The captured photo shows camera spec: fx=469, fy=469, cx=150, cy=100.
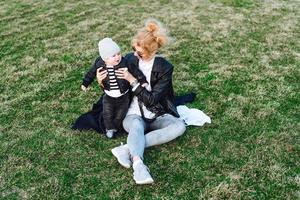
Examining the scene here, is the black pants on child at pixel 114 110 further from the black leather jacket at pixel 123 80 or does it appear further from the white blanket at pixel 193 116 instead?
the white blanket at pixel 193 116

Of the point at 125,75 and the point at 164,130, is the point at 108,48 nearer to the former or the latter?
the point at 125,75

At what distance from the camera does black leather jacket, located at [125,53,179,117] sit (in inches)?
301

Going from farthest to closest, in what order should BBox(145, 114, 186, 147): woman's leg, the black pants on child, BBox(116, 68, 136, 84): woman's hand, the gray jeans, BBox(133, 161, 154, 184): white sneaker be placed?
the black pants on child, BBox(145, 114, 186, 147): woman's leg, BBox(116, 68, 136, 84): woman's hand, the gray jeans, BBox(133, 161, 154, 184): white sneaker

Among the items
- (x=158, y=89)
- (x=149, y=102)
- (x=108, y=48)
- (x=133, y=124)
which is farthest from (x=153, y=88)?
(x=108, y=48)

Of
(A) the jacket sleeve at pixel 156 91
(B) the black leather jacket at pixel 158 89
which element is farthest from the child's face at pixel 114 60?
(A) the jacket sleeve at pixel 156 91

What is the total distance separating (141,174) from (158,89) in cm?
160

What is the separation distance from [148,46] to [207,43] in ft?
19.8

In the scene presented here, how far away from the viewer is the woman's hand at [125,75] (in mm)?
7633

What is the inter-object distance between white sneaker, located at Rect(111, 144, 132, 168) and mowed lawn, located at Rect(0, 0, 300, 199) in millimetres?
156

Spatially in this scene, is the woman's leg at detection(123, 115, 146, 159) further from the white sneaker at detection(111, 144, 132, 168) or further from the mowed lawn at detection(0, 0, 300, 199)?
the mowed lawn at detection(0, 0, 300, 199)

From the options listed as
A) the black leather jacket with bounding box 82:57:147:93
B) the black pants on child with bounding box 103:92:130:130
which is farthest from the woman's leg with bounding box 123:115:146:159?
the black leather jacket with bounding box 82:57:147:93

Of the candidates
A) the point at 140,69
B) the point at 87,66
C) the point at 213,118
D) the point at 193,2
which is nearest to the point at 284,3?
the point at 193,2

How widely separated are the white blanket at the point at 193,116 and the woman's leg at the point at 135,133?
1.04 meters

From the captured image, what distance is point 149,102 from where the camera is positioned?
7664 millimetres
